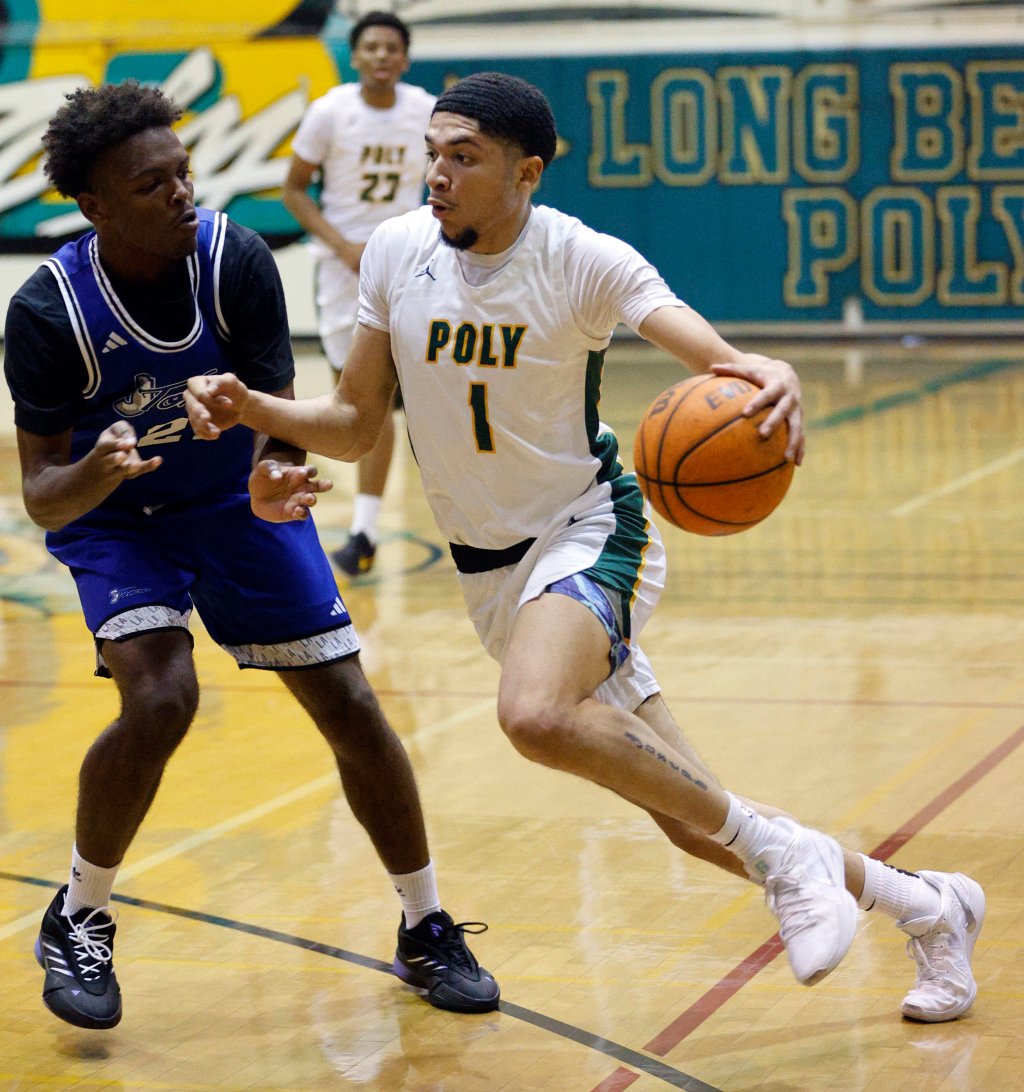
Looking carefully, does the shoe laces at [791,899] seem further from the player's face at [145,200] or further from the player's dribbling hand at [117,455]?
the player's face at [145,200]

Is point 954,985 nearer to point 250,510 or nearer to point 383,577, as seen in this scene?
point 250,510

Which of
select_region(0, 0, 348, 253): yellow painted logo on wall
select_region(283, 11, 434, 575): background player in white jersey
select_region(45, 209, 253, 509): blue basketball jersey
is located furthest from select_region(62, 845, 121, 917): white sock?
select_region(0, 0, 348, 253): yellow painted logo on wall

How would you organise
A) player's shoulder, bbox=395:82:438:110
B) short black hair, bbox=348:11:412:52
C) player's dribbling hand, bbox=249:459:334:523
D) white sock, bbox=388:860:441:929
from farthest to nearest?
player's shoulder, bbox=395:82:438:110 → short black hair, bbox=348:11:412:52 → white sock, bbox=388:860:441:929 → player's dribbling hand, bbox=249:459:334:523

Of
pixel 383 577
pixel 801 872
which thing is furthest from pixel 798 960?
pixel 383 577

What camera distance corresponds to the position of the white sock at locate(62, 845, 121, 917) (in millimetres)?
3754

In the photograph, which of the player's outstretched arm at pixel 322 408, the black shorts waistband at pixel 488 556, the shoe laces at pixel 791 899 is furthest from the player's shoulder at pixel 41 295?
the shoe laces at pixel 791 899

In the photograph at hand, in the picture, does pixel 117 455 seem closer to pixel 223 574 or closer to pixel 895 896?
pixel 223 574

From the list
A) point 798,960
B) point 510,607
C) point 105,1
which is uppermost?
point 105,1

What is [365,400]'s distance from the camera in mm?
3760

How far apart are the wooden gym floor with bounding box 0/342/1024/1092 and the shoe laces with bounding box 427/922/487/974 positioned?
11 centimetres

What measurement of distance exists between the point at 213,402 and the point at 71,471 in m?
0.30

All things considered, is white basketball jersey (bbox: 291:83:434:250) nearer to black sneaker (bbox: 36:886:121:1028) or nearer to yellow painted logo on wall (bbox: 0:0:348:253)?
black sneaker (bbox: 36:886:121:1028)

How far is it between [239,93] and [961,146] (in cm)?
680

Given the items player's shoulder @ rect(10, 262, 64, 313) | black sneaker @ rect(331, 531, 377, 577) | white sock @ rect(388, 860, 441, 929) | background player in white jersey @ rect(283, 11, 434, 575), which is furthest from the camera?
background player in white jersey @ rect(283, 11, 434, 575)
